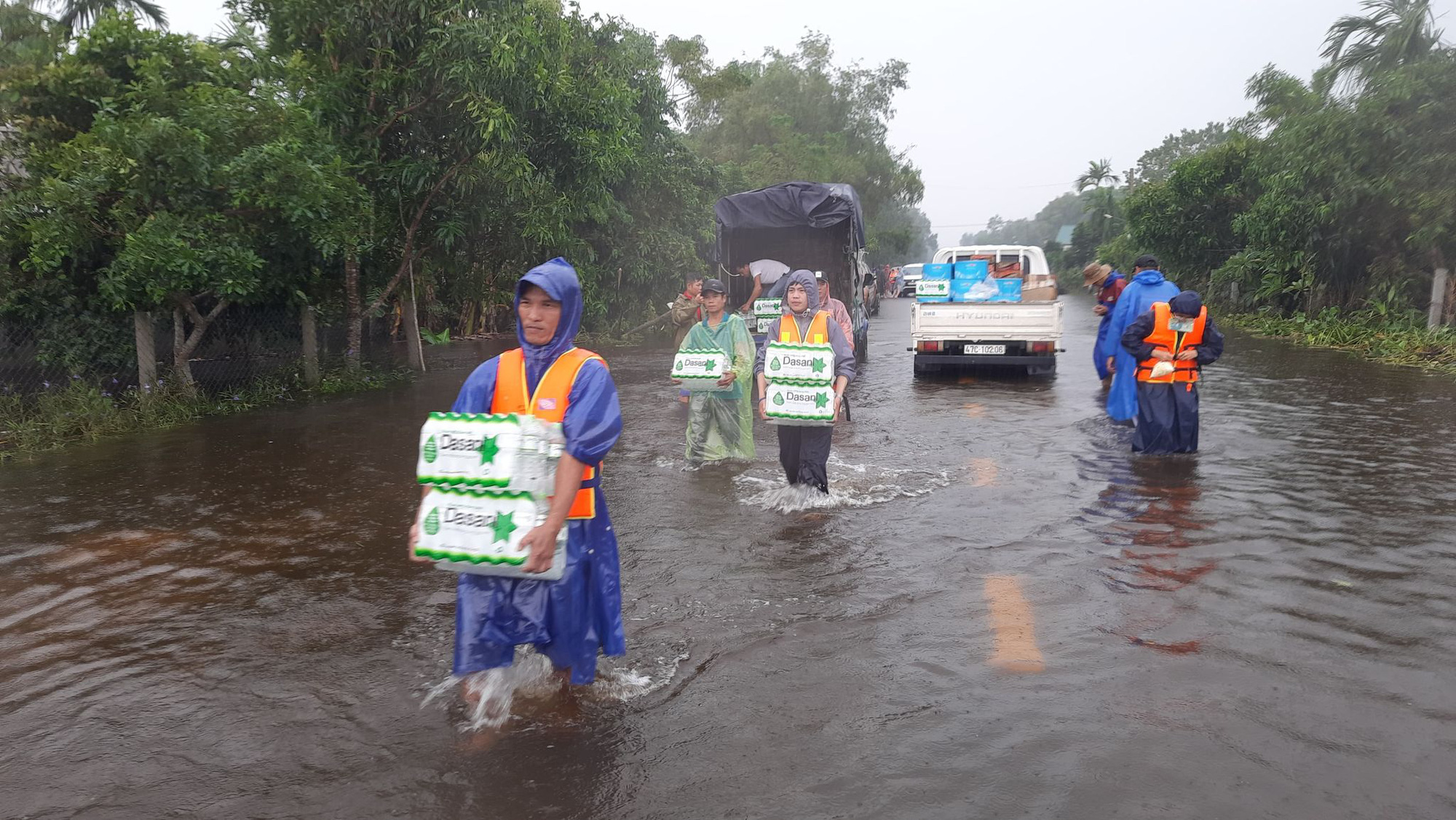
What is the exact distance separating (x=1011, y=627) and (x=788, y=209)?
12.3 m

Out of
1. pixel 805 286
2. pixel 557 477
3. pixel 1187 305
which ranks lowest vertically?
pixel 557 477

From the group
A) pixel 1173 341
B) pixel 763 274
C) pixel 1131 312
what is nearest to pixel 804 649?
pixel 1173 341

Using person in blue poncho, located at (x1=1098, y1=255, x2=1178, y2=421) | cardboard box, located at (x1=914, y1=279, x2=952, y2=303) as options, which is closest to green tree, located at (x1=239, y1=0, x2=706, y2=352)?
cardboard box, located at (x1=914, y1=279, x2=952, y2=303)

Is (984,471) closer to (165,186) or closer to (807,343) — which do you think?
(807,343)

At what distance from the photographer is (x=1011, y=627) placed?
191 inches

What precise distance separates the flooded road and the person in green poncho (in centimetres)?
39

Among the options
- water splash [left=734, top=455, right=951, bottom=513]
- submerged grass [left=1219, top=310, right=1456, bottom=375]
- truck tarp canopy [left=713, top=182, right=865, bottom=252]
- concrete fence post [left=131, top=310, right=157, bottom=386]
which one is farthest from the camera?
truck tarp canopy [left=713, top=182, right=865, bottom=252]

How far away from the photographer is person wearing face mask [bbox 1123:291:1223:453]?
8523mm

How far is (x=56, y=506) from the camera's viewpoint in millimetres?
7609

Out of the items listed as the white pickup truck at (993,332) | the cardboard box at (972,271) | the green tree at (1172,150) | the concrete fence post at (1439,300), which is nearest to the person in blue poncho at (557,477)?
the white pickup truck at (993,332)

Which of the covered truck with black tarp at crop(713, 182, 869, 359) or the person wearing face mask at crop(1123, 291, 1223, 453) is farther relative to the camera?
the covered truck with black tarp at crop(713, 182, 869, 359)

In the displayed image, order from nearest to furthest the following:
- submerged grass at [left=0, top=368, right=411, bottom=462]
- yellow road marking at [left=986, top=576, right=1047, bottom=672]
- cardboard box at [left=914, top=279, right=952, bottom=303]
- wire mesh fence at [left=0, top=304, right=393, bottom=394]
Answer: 1. yellow road marking at [left=986, top=576, right=1047, bottom=672]
2. submerged grass at [left=0, top=368, right=411, bottom=462]
3. wire mesh fence at [left=0, top=304, right=393, bottom=394]
4. cardboard box at [left=914, top=279, right=952, bottom=303]

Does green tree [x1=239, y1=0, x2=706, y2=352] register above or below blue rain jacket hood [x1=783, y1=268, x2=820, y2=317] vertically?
above

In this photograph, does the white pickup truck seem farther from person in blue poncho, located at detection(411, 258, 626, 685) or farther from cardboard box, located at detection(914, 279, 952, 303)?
person in blue poncho, located at detection(411, 258, 626, 685)
